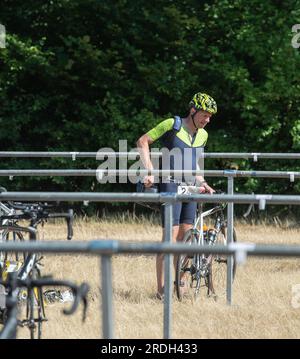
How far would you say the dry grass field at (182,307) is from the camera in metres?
6.71

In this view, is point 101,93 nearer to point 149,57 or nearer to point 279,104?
point 149,57

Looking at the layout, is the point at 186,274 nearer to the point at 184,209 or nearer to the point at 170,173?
the point at 184,209

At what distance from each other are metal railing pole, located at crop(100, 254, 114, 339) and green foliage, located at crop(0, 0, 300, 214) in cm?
1069

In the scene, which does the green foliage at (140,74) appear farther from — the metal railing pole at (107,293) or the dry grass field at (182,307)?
the metal railing pole at (107,293)

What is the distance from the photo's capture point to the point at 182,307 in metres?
7.62

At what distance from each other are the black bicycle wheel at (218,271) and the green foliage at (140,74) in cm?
557

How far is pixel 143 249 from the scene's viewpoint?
3.89 metres

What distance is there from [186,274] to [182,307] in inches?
23.2

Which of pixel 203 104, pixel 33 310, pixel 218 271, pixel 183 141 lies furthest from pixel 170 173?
pixel 33 310

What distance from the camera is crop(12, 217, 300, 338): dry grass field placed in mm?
6707
